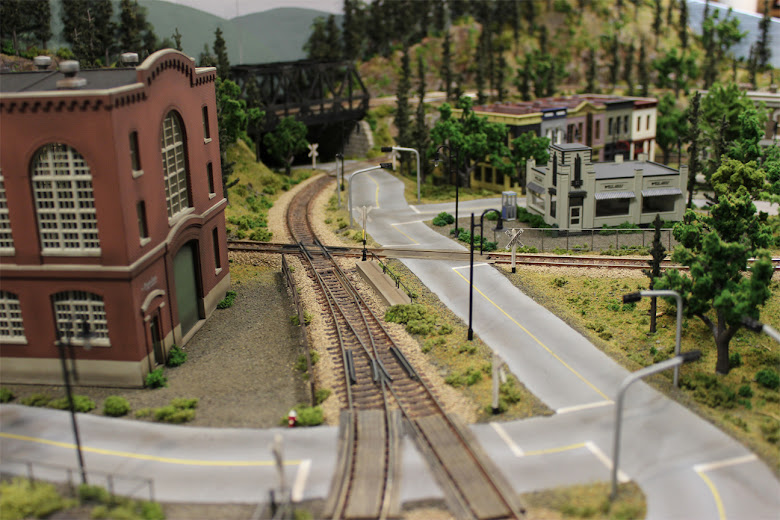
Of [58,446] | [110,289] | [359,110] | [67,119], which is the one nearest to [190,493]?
[58,446]

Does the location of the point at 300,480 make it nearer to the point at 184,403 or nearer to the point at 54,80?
the point at 184,403

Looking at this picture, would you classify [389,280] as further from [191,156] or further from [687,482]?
[687,482]

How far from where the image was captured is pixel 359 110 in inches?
3612

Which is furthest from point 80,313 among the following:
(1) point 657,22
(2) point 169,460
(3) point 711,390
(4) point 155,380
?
(1) point 657,22

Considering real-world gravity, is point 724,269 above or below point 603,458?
above

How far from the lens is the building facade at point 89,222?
28531mm

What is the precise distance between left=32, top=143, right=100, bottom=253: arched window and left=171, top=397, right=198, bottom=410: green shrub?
7.08 m

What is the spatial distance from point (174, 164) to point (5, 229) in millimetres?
8426

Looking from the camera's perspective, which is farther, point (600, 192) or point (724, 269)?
point (600, 192)

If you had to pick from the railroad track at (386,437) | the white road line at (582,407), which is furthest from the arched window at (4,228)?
the white road line at (582,407)

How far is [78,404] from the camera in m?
29.2

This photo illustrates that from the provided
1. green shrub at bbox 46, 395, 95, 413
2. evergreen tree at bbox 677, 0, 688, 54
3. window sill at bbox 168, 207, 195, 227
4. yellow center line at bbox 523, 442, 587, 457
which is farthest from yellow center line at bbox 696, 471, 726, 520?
evergreen tree at bbox 677, 0, 688, 54

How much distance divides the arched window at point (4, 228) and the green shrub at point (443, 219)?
1285 inches

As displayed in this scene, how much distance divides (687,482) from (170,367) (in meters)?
22.4
